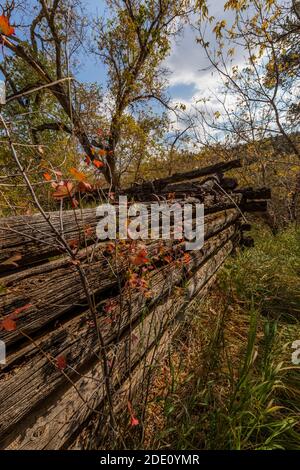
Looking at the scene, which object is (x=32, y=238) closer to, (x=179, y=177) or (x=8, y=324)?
(x=8, y=324)

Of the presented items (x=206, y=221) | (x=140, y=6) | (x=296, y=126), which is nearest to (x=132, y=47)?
(x=140, y=6)

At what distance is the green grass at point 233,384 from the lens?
4.96 feet

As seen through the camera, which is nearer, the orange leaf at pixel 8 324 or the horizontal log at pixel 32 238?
the orange leaf at pixel 8 324

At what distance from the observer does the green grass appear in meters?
1.51

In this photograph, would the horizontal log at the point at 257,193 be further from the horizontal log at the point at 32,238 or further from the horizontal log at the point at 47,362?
the horizontal log at the point at 32,238

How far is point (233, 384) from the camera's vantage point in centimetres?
175

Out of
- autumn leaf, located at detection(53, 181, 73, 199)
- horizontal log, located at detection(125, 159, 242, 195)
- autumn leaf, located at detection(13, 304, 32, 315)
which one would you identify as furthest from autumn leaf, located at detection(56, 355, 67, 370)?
horizontal log, located at detection(125, 159, 242, 195)

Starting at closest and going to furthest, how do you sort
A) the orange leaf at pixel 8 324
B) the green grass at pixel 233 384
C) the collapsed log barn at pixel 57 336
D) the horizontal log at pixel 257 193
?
the orange leaf at pixel 8 324 < the collapsed log barn at pixel 57 336 < the green grass at pixel 233 384 < the horizontal log at pixel 257 193

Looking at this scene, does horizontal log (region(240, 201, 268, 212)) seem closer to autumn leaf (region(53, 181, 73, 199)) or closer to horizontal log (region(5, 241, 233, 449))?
horizontal log (region(5, 241, 233, 449))

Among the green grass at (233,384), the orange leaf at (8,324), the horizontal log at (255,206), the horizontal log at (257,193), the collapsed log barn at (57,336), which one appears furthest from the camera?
the horizontal log at (255,206)

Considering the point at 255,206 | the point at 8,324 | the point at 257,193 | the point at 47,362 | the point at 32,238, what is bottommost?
the point at 47,362

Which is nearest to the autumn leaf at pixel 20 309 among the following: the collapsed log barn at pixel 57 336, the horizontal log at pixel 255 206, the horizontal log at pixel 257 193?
the collapsed log barn at pixel 57 336

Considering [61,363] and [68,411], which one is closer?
[61,363]

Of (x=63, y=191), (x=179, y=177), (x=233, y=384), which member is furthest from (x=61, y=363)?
(x=179, y=177)
